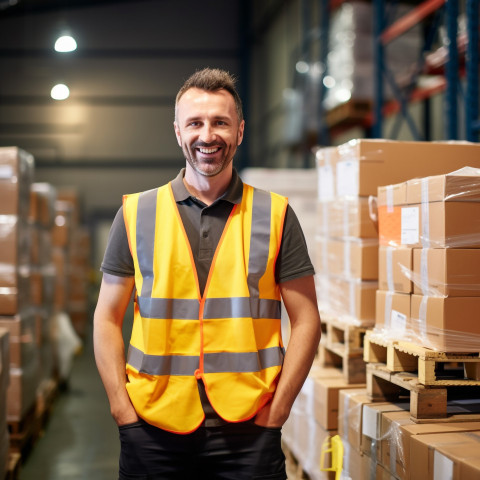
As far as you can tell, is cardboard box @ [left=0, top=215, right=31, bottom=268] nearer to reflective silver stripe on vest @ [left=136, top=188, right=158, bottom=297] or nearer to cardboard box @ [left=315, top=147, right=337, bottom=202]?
cardboard box @ [left=315, top=147, right=337, bottom=202]

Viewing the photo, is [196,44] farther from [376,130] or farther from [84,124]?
[376,130]

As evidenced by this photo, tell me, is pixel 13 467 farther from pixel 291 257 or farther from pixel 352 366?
pixel 291 257

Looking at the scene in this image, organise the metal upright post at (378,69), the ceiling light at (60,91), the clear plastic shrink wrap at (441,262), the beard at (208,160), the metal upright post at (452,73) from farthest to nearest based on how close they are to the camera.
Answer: the ceiling light at (60,91), the metal upright post at (378,69), the metal upright post at (452,73), the clear plastic shrink wrap at (441,262), the beard at (208,160)

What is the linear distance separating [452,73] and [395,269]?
8.05ft

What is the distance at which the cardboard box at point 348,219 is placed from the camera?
135 inches

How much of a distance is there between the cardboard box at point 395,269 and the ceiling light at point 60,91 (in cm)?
1374

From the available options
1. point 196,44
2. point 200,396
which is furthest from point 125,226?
point 196,44

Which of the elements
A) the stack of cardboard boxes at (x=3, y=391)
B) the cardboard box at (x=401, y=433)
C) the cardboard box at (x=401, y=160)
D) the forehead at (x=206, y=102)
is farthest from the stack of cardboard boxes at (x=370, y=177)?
the stack of cardboard boxes at (x=3, y=391)

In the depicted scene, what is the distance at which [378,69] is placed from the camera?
22.0 ft

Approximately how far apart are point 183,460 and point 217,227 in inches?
30.5

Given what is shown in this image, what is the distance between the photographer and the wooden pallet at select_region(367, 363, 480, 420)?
2.75 meters

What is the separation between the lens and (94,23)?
17.0 metres

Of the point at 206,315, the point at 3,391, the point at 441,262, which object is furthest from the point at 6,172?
the point at 441,262

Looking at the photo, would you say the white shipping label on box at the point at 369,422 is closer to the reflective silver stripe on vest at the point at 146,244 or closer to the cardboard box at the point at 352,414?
the cardboard box at the point at 352,414
